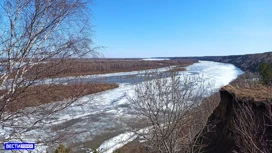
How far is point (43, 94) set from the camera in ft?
11.0

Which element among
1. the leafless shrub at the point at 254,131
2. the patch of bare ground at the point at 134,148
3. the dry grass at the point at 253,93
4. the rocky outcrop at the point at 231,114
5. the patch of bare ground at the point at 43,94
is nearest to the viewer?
the patch of bare ground at the point at 43,94

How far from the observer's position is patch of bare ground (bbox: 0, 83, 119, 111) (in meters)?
3.27

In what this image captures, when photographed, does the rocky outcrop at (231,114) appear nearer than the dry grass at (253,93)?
Yes

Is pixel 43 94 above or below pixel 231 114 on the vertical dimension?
above

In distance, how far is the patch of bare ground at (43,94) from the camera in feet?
10.7

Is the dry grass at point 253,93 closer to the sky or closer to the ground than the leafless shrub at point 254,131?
closer to the sky

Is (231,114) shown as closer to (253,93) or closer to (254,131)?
(253,93)

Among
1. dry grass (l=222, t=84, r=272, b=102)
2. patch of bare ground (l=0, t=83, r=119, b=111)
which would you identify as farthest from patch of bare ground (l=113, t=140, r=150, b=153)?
patch of bare ground (l=0, t=83, r=119, b=111)

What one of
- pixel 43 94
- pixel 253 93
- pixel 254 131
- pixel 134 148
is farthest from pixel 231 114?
pixel 43 94

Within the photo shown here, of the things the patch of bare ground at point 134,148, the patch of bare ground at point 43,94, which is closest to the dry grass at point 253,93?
the patch of bare ground at point 134,148

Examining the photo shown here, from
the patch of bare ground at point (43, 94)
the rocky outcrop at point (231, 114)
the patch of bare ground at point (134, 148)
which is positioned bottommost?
the patch of bare ground at point (134, 148)

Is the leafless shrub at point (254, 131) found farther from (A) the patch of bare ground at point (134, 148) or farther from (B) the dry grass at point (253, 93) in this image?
(A) the patch of bare ground at point (134, 148)

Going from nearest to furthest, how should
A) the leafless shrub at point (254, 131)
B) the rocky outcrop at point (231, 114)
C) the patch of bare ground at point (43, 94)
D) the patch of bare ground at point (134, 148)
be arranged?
the patch of bare ground at point (43, 94), the leafless shrub at point (254, 131), the rocky outcrop at point (231, 114), the patch of bare ground at point (134, 148)

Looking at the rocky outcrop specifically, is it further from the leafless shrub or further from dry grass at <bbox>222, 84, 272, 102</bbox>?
the leafless shrub
